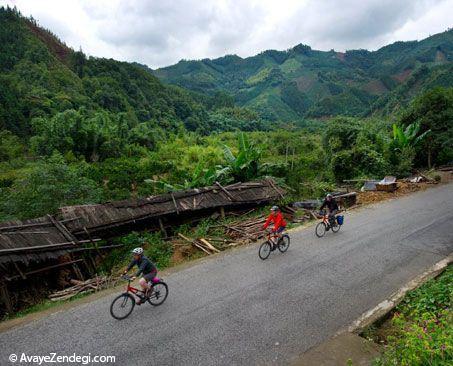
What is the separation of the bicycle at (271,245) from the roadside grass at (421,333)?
171 inches

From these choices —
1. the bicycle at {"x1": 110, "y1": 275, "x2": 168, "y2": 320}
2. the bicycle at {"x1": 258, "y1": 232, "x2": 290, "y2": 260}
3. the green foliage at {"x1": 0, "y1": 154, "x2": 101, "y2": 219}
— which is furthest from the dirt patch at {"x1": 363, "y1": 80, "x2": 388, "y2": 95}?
the bicycle at {"x1": 110, "y1": 275, "x2": 168, "y2": 320}

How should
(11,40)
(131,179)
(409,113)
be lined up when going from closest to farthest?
1. (409,113)
2. (131,179)
3. (11,40)

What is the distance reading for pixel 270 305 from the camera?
793 centimetres

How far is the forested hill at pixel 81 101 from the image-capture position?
3778 cm

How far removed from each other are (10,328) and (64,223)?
467 centimetres

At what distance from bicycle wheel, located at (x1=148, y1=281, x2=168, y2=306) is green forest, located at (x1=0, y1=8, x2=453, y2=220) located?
28.7ft

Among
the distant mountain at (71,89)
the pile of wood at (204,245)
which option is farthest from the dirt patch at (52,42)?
the pile of wood at (204,245)

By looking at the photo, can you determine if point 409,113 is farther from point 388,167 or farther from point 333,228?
point 333,228

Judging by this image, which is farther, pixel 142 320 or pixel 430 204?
pixel 430 204

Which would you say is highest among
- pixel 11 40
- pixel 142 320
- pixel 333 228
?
pixel 11 40

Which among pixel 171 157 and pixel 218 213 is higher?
pixel 171 157

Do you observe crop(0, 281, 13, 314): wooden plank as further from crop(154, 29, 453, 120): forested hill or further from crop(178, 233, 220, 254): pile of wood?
crop(154, 29, 453, 120): forested hill

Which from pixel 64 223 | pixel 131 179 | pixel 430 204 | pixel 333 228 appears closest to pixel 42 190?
pixel 64 223

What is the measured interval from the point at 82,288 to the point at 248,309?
5.47m
